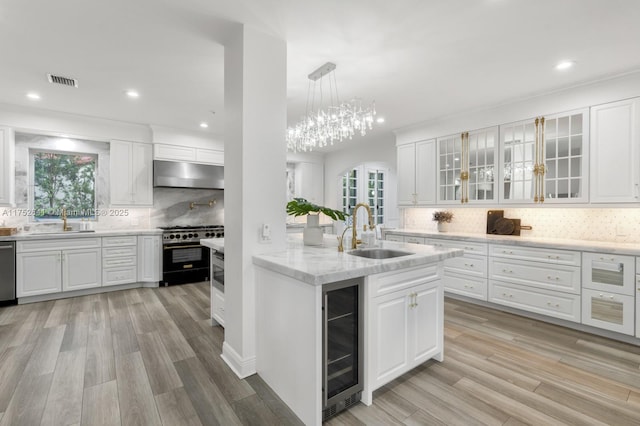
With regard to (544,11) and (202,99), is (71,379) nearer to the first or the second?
(202,99)

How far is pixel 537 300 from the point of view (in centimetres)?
342

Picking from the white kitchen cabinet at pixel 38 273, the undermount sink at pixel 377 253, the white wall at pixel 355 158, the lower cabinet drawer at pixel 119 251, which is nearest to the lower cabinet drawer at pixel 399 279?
the undermount sink at pixel 377 253

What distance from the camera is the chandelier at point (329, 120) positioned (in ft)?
9.93

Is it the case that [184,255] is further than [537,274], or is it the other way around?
[184,255]

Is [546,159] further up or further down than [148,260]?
further up

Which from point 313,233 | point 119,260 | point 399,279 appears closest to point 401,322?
point 399,279

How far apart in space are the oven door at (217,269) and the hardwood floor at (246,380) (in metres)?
0.49

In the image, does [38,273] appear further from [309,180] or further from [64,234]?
[309,180]

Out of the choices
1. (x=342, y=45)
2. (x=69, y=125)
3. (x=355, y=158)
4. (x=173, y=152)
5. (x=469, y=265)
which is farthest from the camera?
(x=355, y=158)

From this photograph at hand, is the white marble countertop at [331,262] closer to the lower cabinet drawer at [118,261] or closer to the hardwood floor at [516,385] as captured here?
the hardwood floor at [516,385]

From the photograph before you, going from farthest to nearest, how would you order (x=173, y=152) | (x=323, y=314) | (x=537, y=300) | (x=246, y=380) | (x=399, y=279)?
(x=173, y=152), (x=537, y=300), (x=246, y=380), (x=399, y=279), (x=323, y=314)

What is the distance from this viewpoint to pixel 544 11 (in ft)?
6.98

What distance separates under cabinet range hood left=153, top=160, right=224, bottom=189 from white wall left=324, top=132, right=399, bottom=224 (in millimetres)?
2541

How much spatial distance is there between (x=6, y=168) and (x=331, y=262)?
4.79m
